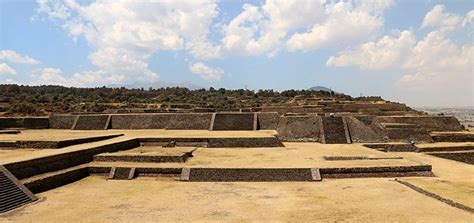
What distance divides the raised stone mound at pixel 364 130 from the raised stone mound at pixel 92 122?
15.6 metres

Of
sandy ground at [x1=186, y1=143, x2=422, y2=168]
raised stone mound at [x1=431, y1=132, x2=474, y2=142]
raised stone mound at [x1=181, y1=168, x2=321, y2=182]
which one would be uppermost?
raised stone mound at [x1=431, y1=132, x2=474, y2=142]

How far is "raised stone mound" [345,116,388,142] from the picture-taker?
21.0 meters

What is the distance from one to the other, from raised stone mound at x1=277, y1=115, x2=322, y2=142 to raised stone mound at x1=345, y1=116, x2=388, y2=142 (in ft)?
5.59

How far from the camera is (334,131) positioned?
21.0m

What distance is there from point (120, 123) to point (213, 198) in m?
17.7

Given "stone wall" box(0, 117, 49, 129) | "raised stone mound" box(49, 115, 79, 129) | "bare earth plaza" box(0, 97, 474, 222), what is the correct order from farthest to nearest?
"raised stone mound" box(49, 115, 79, 129), "stone wall" box(0, 117, 49, 129), "bare earth plaza" box(0, 97, 474, 222)

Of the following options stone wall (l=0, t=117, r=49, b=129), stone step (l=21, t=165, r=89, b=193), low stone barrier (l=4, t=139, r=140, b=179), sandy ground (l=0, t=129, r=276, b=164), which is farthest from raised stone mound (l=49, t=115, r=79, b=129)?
stone step (l=21, t=165, r=89, b=193)

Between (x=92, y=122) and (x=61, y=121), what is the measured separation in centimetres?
251

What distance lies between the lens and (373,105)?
34.2 metres

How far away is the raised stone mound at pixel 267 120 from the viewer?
84.4 feet

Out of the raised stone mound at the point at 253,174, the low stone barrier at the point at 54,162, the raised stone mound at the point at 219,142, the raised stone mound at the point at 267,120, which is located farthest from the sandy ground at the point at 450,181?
the low stone barrier at the point at 54,162

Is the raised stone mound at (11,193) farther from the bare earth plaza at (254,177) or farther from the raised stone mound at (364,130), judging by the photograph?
the raised stone mound at (364,130)

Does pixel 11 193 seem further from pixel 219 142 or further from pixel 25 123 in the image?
pixel 25 123

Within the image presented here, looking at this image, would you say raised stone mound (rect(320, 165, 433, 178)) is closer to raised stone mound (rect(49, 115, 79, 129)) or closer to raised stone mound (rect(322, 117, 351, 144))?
raised stone mound (rect(322, 117, 351, 144))
